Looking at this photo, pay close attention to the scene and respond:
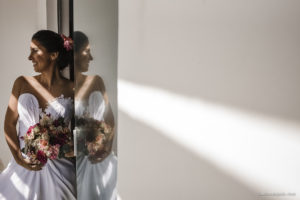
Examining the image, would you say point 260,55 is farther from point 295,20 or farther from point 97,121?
point 97,121

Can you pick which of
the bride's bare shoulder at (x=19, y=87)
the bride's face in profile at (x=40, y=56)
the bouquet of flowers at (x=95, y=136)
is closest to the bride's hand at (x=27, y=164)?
the bride's bare shoulder at (x=19, y=87)

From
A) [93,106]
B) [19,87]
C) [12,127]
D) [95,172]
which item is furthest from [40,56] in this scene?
[95,172]

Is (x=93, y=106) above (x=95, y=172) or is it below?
above

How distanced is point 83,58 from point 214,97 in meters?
0.63

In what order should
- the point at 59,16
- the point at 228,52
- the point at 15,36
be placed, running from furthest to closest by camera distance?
the point at 15,36 → the point at 59,16 → the point at 228,52

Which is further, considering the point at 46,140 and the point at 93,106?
the point at 46,140

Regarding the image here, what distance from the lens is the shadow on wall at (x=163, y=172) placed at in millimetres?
381

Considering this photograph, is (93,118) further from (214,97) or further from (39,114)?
(39,114)

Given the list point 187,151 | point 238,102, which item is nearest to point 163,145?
point 187,151

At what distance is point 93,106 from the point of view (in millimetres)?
862

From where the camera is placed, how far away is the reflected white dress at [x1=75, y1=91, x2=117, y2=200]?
0.72 meters

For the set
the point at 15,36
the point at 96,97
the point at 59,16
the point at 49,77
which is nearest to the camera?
the point at 96,97

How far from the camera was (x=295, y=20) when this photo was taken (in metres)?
0.31

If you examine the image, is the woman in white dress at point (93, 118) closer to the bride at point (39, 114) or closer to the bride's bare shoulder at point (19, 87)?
the bride at point (39, 114)
